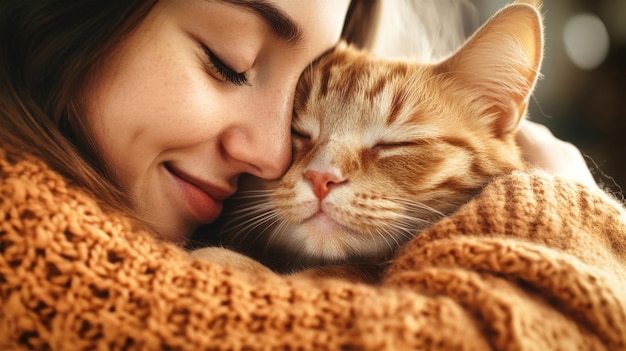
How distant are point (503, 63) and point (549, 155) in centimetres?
31

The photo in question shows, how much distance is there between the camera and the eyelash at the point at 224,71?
0.87 metres

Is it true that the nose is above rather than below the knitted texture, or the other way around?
above

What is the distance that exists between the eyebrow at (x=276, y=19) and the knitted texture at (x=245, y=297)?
1.40ft

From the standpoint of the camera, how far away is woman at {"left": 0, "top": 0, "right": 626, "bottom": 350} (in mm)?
562

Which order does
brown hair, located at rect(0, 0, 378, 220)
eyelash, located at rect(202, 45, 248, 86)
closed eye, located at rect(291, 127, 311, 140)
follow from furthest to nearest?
closed eye, located at rect(291, 127, 311, 140) → eyelash, located at rect(202, 45, 248, 86) → brown hair, located at rect(0, 0, 378, 220)

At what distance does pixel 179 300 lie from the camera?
59 centimetres

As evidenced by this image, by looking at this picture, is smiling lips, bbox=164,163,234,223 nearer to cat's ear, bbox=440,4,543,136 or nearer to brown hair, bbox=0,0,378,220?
brown hair, bbox=0,0,378,220

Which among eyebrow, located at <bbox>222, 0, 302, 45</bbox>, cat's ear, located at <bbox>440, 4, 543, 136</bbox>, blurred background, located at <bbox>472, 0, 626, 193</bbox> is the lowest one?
blurred background, located at <bbox>472, 0, 626, 193</bbox>

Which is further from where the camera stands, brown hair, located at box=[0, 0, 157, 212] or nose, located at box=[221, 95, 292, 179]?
nose, located at box=[221, 95, 292, 179]

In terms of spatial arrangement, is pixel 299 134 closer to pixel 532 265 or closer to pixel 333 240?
pixel 333 240

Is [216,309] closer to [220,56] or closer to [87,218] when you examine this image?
[87,218]

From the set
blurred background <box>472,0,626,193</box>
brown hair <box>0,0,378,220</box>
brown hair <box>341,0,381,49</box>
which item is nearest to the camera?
brown hair <box>0,0,378,220</box>

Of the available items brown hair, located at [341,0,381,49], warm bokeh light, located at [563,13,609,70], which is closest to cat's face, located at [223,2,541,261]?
brown hair, located at [341,0,381,49]

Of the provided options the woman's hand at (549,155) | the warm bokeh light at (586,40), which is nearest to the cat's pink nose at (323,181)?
the woman's hand at (549,155)
